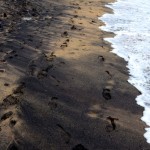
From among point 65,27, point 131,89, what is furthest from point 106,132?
point 65,27

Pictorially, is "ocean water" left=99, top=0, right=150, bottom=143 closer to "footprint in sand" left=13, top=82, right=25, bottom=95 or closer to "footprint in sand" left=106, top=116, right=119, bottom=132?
"footprint in sand" left=106, top=116, right=119, bottom=132

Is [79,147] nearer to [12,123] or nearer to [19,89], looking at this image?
[12,123]

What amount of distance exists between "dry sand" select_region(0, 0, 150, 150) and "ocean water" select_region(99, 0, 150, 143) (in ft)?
0.62

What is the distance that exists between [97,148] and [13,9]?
7.14 m

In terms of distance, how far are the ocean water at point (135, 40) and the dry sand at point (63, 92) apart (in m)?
0.19

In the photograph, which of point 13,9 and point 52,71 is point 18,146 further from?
point 13,9

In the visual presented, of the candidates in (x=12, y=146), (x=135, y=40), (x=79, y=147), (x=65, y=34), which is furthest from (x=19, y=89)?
(x=135, y=40)

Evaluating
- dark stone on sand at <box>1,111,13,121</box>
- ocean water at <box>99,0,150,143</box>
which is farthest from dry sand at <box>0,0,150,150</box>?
ocean water at <box>99,0,150,143</box>

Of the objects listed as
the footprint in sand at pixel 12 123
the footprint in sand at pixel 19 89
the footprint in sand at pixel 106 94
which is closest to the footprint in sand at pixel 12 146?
the footprint in sand at pixel 12 123

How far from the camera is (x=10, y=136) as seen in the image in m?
4.50

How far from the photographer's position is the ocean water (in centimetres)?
632

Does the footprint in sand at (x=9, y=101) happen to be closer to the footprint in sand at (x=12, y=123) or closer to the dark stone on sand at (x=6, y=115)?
the dark stone on sand at (x=6, y=115)

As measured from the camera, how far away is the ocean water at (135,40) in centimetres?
632

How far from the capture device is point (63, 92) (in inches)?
230
